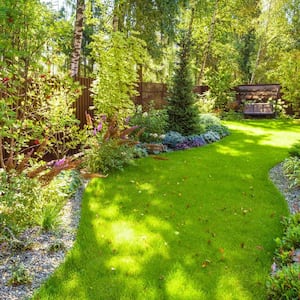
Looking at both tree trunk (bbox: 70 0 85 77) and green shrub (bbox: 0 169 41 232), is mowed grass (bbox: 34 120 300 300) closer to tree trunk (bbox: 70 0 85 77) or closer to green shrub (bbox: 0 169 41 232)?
green shrub (bbox: 0 169 41 232)

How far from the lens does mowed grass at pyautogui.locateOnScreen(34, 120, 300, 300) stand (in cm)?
236

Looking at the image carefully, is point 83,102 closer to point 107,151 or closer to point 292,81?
point 107,151

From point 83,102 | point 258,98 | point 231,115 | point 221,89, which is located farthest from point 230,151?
point 258,98

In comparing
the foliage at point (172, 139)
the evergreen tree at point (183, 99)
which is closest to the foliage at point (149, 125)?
the foliage at point (172, 139)

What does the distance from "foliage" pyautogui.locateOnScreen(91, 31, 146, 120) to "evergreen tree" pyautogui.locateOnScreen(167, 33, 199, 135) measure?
2130 millimetres

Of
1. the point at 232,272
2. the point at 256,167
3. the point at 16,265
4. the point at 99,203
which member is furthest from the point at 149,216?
the point at 256,167

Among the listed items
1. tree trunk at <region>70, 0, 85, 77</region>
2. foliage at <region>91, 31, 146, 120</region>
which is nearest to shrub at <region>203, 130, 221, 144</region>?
foliage at <region>91, 31, 146, 120</region>

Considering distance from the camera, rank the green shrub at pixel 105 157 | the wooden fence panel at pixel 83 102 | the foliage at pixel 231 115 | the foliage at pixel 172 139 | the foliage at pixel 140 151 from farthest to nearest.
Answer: the foliage at pixel 231 115 → the foliage at pixel 172 139 → the wooden fence panel at pixel 83 102 → the foliage at pixel 140 151 → the green shrub at pixel 105 157

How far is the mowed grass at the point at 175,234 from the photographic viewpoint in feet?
7.73

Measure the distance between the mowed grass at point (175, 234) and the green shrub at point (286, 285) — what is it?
12cm

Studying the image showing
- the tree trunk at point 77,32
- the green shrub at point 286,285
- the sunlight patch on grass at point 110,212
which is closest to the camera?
the green shrub at point 286,285

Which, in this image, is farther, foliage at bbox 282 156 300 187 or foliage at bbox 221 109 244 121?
foliage at bbox 221 109 244 121

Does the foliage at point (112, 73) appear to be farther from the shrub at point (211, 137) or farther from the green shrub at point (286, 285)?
the green shrub at point (286, 285)

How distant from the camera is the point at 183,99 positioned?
782cm
